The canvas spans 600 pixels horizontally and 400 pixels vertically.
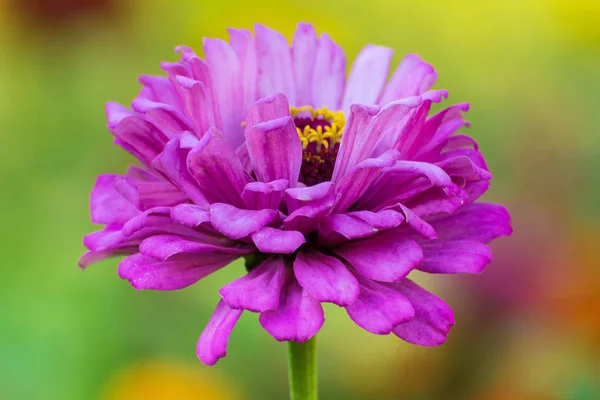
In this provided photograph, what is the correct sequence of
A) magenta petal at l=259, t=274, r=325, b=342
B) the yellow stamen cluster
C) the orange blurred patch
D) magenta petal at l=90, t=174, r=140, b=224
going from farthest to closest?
the orange blurred patch → the yellow stamen cluster → magenta petal at l=90, t=174, r=140, b=224 → magenta petal at l=259, t=274, r=325, b=342

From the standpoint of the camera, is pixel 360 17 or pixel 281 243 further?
pixel 360 17

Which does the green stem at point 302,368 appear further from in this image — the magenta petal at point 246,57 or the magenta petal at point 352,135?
the magenta petal at point 246,57

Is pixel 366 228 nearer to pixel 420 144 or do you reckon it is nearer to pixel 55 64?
pixel 420 144

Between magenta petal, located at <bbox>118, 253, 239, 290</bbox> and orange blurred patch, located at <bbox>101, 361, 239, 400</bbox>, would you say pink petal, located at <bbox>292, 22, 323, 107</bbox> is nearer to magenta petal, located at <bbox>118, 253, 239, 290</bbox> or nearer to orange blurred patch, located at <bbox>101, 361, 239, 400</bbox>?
magenta petal, located at <bbox>118, 253, 239, 290</bbox>

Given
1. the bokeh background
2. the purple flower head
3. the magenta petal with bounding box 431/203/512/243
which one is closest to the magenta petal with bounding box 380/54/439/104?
the purple flower head

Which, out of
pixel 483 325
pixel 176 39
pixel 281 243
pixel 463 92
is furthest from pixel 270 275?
pixel 176 39

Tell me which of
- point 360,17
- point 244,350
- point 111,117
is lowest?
point 244,350

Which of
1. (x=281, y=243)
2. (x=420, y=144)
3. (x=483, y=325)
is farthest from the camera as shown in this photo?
(x=483, y=325)
